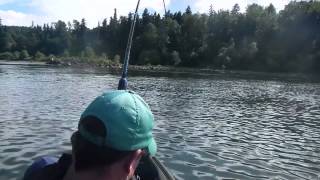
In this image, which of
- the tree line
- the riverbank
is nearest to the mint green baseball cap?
the riverbank

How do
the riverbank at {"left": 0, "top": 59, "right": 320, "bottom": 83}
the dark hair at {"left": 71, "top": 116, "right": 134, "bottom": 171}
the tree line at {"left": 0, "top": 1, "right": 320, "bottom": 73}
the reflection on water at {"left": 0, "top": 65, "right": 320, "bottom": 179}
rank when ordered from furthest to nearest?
the tree line at {"left": 0, "top": 1, "right": 320, "bottom": 73} < the riverbank at {"left": 0, "top": 59, "right": 320, "bottom": 83} < the reflection on water at {"left": 0, "top": 65, "right": 320, "bottom": 179} < the dark hair at {"left": 71, "top": 116, "right": 134, "bottom": 171}

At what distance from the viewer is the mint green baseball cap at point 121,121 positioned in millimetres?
2457

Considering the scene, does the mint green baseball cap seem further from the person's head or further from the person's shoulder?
the person's shoulder

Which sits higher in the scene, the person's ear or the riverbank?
the person's ear

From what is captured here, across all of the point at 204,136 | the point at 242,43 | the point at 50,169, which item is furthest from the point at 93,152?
the point at 242,43

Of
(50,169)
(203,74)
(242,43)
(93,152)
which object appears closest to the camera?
(93,152)

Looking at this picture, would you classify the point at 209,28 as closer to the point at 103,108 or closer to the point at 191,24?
the point at 191,24

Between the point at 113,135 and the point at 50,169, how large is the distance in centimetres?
62

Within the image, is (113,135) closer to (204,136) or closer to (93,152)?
(93,152)

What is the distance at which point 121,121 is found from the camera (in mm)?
2506

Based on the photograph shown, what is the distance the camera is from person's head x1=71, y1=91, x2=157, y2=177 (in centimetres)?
243

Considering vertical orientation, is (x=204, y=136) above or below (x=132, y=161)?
below

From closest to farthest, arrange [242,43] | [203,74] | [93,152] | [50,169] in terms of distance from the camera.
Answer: [93,152]
[50,169]
[203,74]
[242,43]

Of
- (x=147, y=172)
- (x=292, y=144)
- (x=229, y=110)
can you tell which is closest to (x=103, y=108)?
(x=147, y=172)
